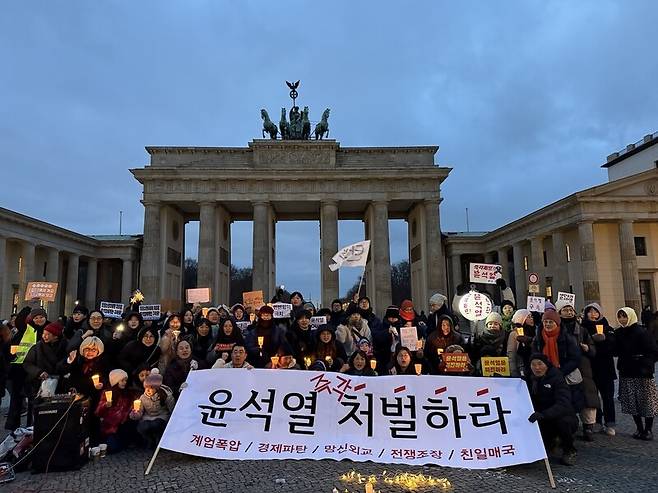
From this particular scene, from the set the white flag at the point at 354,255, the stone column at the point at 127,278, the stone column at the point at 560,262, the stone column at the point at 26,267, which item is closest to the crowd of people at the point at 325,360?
the white flag at the point at 354,255

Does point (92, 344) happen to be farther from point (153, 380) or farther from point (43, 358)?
point (43, 358)

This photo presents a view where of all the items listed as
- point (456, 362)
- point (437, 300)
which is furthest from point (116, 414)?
point (437, 300)

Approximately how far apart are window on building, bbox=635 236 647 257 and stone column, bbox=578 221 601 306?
6.32 meters

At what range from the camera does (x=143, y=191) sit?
36.7m

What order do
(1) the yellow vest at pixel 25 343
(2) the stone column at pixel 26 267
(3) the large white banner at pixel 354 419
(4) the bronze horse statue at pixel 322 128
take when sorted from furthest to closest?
(4) the bronze horse statue at pixel 322 128, (2) the stone column at pixel 26 267, (1) the yellow vest at pixel 25 343, (3) the large white banner at pixel 354 419

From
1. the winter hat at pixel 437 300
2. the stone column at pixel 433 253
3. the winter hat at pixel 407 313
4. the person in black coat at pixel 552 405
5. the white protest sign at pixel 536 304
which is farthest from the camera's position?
the stone column at pixel 433 253

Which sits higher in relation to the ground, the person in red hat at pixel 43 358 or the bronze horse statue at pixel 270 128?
the bronze horse statue at pixel 270 128

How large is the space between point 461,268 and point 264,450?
44.5 meters

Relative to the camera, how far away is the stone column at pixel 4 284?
31.3 meters

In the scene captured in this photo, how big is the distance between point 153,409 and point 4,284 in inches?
1314

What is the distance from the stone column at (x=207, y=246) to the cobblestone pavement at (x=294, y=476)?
1199 inches

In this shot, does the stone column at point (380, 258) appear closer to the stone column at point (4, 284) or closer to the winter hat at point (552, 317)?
the stone column at point (4, 284)

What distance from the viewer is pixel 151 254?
119 ft

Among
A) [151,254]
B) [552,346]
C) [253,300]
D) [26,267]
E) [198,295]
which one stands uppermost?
[151,254]
